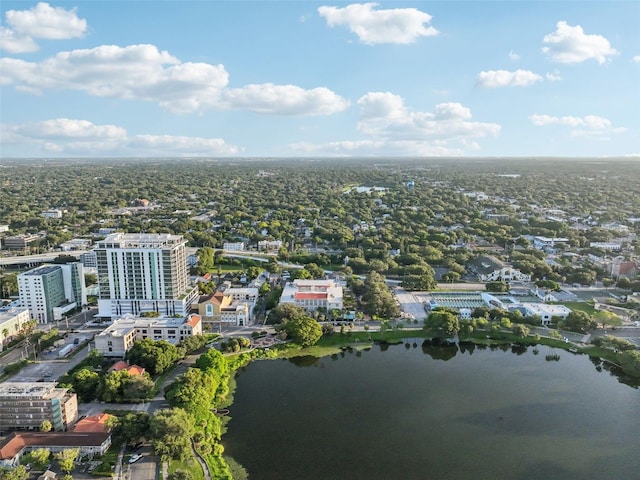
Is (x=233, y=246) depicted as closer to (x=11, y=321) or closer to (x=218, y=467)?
(x=11, y=321)

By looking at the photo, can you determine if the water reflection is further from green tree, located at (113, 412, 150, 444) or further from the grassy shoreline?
green tree, located at (113, 412, 150, 444)

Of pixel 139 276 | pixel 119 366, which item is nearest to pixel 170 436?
pixel 119 366

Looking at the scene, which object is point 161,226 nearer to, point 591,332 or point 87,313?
point 87,313

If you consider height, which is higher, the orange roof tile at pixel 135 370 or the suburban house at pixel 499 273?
the suburban house at pixel 499 273

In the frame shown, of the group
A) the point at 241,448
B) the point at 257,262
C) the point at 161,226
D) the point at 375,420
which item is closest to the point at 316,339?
the point at 375,420

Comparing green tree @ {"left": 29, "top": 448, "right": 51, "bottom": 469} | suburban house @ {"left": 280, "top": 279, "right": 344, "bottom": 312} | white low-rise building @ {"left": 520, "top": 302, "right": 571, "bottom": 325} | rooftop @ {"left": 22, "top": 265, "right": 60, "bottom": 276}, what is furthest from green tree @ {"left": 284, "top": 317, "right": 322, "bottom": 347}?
rooftop @ {"left": 22, "top": 265, "right": 60, "bottom": 276}

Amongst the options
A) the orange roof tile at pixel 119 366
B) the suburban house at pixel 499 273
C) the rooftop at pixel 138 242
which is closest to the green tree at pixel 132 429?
the orange roof tile at pixel 119 366

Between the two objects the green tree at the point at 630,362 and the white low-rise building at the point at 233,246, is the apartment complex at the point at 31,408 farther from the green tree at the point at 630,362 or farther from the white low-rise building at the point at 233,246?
the white low-rise building at the point at 233,246
